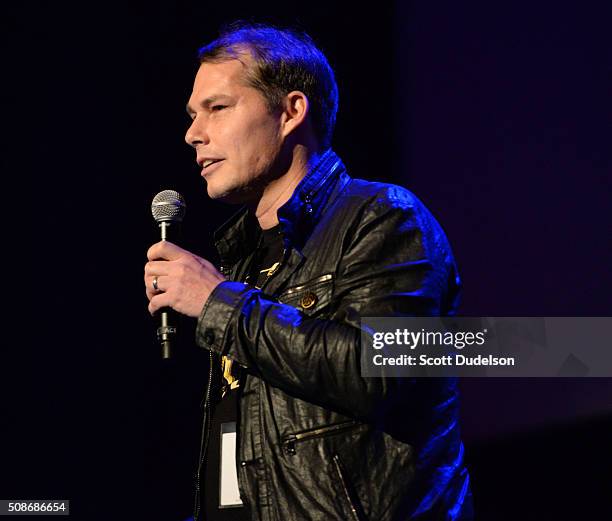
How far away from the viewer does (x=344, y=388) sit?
57.0 inches

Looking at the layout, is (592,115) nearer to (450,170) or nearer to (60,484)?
(450,170)

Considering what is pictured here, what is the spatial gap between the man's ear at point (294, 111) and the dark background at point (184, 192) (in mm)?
1119

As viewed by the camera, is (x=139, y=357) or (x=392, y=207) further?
(x=139, y=357)

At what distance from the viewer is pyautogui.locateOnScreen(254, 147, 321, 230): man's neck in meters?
1.96

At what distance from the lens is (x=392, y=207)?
5.43 ft

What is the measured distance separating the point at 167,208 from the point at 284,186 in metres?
0.29

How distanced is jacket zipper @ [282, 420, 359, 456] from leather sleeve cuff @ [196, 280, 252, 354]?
0.21 metres

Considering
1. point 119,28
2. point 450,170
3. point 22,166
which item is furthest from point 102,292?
point 450,170

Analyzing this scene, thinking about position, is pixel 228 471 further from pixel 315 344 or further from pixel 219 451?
pixel 315 344

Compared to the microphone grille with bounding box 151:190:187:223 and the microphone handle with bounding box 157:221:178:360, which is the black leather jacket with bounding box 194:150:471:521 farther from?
the microphone grille with bounding box 151:190:187:223

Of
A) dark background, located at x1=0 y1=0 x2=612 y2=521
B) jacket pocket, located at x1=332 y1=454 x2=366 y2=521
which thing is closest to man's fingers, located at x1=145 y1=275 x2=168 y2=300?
jacket pocket, located at x1=332 y1=454 x2=366 y2=521

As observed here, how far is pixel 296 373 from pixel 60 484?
1935 millimetres

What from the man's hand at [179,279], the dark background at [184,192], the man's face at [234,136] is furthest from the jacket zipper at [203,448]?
the dark background at [184,192]

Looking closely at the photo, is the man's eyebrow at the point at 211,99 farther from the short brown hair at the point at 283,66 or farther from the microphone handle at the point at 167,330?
the microphone handle at the point at 167,330
